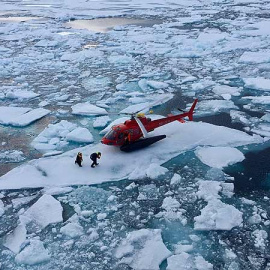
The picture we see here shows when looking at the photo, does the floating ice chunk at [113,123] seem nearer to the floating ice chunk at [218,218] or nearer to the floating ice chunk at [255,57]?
the floating ice chunk at [218,218]

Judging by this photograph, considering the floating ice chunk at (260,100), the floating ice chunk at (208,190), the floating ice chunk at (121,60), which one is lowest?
the floating ice chunk at (208,190)

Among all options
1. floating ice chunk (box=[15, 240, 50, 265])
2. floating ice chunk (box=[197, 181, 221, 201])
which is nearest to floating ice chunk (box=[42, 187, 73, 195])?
floating ice chunk (box=[15, 240, 50, 265])

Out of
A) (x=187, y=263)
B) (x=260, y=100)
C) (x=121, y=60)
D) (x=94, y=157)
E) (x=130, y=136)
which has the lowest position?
(x=187, y=263)

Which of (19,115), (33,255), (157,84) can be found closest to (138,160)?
(33,255)

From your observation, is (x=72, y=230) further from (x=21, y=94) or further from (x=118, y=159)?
(x=21, y=94)

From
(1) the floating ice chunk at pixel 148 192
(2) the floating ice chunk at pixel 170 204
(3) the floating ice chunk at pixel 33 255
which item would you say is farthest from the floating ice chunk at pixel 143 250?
(3) the floating ice chunk at pixel 33 255

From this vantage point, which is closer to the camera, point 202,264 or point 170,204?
point 202,264
